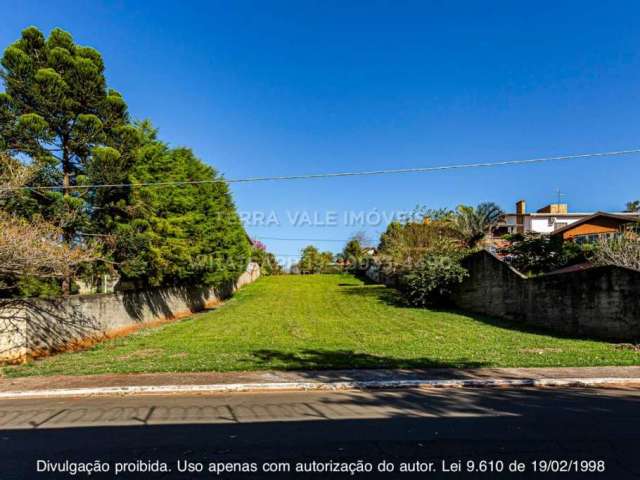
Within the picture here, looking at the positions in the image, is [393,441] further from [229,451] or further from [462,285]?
[462,285]

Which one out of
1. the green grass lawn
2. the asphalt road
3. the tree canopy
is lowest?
the green grass lawn

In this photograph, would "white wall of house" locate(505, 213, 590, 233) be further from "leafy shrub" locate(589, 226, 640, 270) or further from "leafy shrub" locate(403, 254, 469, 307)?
"leafy shrub" locate(589, 226, 640, 270)

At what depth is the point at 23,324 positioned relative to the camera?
11.3 m

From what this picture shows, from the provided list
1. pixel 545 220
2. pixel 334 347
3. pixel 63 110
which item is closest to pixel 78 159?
pixel 63 110

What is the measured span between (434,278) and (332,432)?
19.0 meters

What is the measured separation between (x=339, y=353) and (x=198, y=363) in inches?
143

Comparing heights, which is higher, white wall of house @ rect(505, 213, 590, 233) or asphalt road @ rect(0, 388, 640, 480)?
white wall of house @ rect(505, 213, 590, 233)

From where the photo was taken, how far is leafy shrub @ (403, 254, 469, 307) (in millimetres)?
22547

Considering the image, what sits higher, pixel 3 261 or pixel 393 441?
pixel 3 261

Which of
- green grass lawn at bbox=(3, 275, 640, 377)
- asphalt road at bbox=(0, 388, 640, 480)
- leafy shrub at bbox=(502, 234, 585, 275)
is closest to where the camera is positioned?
asphalt road at bbox=(0, 388, 640, 480)

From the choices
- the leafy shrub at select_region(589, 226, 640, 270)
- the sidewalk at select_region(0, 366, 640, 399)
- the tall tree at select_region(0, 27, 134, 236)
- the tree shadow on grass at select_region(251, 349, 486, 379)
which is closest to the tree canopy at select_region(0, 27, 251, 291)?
the tall tree at select_region(0, 27, 134, 236)

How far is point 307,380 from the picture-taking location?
Answer: 8.25m

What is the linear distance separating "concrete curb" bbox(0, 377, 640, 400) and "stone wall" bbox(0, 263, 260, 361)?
3.84 metres

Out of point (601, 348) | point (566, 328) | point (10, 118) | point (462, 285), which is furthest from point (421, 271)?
point (10, 118)
